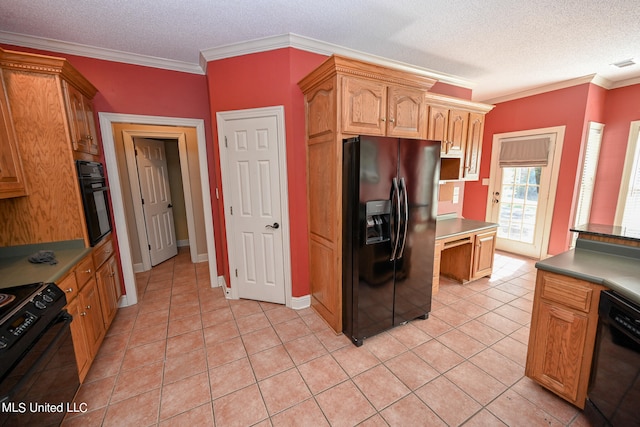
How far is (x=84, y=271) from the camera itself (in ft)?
6.43

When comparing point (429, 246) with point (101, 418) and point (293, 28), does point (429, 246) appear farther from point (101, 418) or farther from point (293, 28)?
point (101, 418)

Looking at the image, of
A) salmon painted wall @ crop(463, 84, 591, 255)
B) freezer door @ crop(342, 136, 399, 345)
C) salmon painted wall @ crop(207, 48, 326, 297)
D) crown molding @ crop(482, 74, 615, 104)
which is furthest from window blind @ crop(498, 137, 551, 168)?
salmon painted wall @ crop(207, 48, 326, 297)

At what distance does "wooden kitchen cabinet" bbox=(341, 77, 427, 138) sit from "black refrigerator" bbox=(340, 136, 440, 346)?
0.25 m

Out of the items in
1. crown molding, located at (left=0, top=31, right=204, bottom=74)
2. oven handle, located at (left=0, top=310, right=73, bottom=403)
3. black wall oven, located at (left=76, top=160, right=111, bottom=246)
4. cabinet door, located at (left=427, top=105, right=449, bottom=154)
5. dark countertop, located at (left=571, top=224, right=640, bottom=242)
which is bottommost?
oven handle, located at (left=0, top=310, right=73, bottom=403)

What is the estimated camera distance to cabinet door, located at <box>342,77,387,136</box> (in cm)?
203

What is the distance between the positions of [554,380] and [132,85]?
440 cm

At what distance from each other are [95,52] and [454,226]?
4.38 meters

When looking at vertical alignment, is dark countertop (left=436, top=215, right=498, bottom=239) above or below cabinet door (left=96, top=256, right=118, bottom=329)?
above

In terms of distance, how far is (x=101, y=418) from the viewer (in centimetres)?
156

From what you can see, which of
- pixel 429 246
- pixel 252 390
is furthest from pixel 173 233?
pixel 429 246

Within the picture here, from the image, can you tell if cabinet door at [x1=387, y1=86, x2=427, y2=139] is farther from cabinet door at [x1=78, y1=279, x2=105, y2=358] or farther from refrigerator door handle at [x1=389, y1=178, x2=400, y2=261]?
cabinet door at [x1=78, y1=279, x2=105, y2=358]

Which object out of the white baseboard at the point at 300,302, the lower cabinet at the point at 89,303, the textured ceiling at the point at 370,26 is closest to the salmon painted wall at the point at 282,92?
the textured ceiling at the point at 370,26

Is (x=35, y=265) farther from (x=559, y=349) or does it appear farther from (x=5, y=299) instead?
(x=559, y=349)

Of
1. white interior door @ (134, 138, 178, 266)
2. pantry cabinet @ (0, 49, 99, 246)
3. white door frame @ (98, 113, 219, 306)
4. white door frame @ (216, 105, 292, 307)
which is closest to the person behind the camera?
pantry cabinet @ (0, 49, 99, 246)
